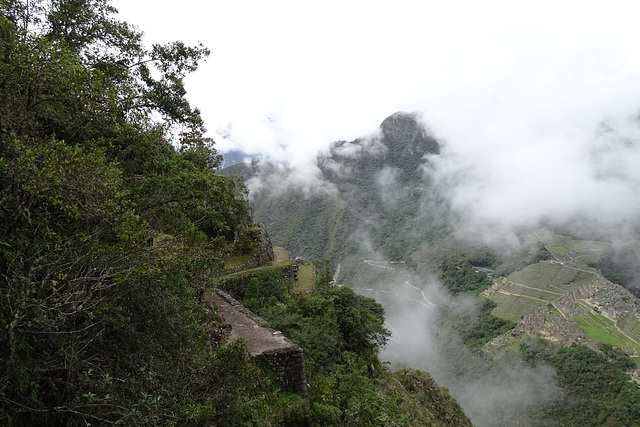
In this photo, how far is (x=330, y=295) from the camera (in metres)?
14.8

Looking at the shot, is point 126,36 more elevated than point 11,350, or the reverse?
point 126,36

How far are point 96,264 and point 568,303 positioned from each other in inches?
2562

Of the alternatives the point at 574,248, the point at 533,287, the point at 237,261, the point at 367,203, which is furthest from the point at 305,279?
the point at 367,203

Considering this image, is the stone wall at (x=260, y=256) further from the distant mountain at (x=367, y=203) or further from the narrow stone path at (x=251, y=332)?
the distant mountain at (x=367, y=203)

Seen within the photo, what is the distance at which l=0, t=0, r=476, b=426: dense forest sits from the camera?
10.0 ft

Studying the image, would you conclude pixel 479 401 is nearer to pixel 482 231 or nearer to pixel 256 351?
pixel 256 351

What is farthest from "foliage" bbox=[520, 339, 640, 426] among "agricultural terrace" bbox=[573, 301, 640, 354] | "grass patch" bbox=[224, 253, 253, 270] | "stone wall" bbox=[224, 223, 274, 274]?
"grass patch" bbox=[224, 253, 253, 270]

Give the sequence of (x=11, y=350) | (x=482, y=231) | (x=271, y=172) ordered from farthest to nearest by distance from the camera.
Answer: (x=271, y=172)
(x=482, y=231)
(x=11, y=350)

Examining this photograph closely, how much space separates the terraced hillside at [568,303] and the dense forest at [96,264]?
4928cm

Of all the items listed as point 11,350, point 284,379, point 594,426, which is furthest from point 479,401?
point 11,350

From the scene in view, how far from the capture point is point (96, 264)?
364 centimetres

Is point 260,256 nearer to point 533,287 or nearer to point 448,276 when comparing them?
point 533,287

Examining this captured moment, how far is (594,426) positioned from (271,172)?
109224 mm

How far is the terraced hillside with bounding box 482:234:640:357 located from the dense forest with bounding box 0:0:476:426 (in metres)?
49.3
